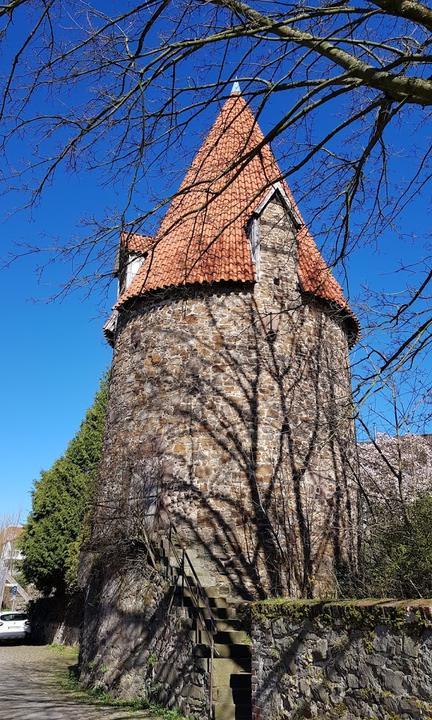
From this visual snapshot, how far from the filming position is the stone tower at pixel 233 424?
10.6 metres

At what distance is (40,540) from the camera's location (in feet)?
74.3

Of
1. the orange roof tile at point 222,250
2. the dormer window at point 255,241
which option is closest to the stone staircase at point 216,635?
the orange roof tile at point 222,250

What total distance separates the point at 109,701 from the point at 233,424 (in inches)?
201

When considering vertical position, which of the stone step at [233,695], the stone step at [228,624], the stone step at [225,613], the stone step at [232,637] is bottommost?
the stone step at [233,695]

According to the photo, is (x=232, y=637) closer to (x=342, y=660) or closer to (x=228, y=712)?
(x=228, y=712)

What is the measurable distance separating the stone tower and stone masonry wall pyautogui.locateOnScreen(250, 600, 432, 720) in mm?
3470

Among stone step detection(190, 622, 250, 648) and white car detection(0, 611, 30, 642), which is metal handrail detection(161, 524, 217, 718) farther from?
white car detection(0, 611, 30, 642)

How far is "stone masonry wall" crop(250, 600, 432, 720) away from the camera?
470 centimetres

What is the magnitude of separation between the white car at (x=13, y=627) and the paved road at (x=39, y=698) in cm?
752

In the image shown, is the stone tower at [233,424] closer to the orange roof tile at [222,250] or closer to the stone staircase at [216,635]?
the orange roof tile at [222,250]

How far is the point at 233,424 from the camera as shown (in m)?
11.2

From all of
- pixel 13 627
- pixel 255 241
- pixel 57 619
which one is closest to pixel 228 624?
pixel 255 241

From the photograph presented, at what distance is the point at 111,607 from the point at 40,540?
12787 mm

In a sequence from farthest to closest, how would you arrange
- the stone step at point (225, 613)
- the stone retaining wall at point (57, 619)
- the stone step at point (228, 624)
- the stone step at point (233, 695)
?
the stone retaining wall at point (57, 619), the stone step at point (225, 613), the stone step at point (228, 624), the stone step at point (233, 695)
